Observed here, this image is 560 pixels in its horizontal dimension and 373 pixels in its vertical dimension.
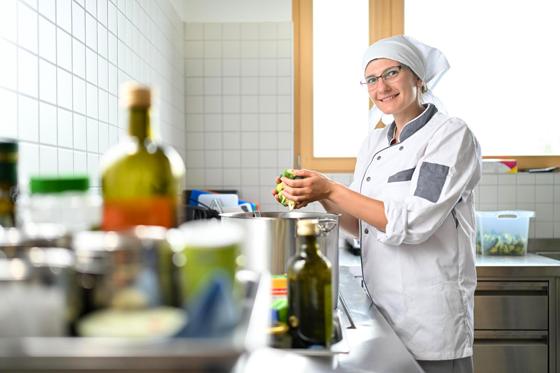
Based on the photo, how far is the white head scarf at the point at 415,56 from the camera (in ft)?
5.32

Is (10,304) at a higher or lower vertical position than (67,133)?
lower

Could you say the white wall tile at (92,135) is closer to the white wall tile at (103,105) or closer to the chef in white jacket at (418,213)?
the white wall tile at (103,105)

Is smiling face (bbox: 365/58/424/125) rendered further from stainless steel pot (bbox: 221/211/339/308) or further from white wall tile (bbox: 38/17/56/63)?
white wall tile (bbox: 38/17/56/63)

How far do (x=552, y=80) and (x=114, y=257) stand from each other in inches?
130

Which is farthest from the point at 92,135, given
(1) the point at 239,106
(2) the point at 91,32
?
(1) the point at 239,106

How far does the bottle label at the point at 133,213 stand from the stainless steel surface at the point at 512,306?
7.30 ft

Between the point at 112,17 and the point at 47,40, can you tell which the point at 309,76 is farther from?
the point at 47,40

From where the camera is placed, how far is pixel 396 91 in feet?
5.42

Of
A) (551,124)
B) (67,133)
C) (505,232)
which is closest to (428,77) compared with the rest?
(67,133)

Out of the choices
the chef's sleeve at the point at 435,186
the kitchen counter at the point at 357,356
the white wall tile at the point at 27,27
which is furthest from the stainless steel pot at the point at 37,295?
the chef's sleeve at the point at 435,186

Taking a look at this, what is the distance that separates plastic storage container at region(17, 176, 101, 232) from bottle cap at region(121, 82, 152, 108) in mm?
99

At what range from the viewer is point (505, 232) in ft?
8.96

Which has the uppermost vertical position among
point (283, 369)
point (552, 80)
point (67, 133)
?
point (552, 80)

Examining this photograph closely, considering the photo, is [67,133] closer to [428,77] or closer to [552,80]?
[428,77]
